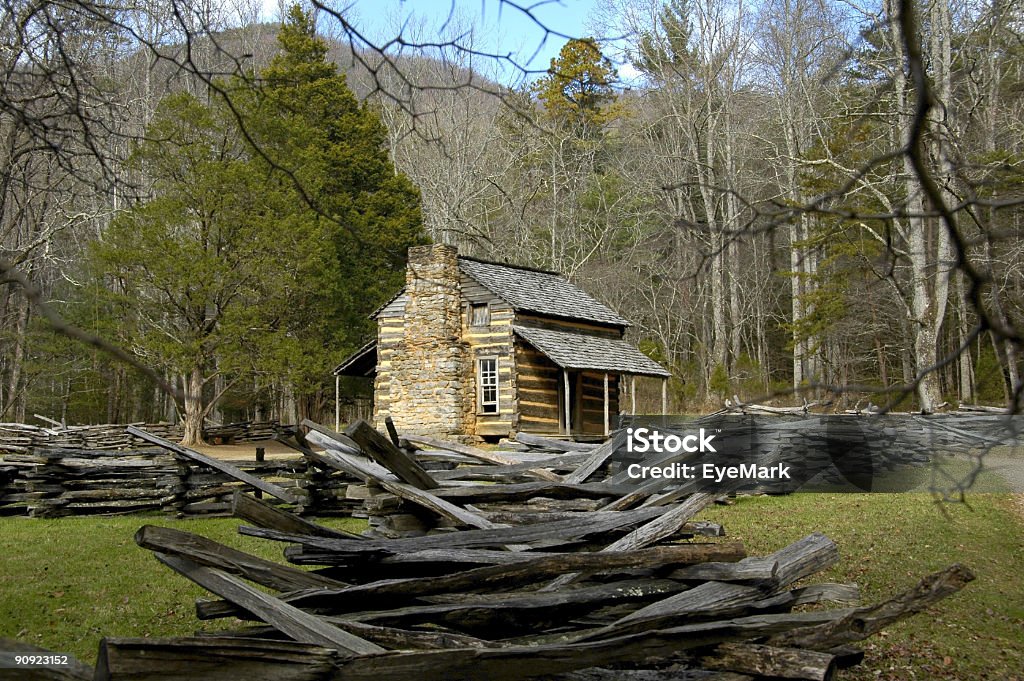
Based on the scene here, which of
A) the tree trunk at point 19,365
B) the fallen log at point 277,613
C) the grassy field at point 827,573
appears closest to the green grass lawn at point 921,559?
the grassy field at point 827,573

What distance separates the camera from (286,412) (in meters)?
36.7

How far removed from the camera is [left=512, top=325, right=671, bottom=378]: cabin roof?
23.7 metres

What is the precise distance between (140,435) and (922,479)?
1300 centimetres

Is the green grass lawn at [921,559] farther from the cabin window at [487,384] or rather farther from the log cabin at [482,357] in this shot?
the cabin window at [487,384]

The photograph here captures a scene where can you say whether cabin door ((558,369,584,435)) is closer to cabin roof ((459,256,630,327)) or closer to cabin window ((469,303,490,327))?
cabin roof ((459,256,630,327))

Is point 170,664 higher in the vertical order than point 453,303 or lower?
lower

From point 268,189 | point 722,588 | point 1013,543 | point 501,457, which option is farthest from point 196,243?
point 722,588

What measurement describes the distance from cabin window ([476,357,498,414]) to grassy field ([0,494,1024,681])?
11700 mm

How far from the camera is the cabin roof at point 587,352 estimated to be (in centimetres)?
2366

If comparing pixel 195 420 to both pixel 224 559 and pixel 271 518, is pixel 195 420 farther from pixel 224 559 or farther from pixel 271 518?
pixel 224 559

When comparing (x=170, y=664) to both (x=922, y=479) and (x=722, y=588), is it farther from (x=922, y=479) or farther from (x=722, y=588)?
(x=922, y=479)

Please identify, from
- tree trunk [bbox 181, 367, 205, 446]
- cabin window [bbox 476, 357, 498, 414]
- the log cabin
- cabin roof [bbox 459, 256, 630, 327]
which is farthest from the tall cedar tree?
cabin window [bbox 476, 357, 498, 414]

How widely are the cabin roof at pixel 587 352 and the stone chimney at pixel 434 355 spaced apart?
2.00 metres

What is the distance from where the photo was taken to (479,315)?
25062mm
